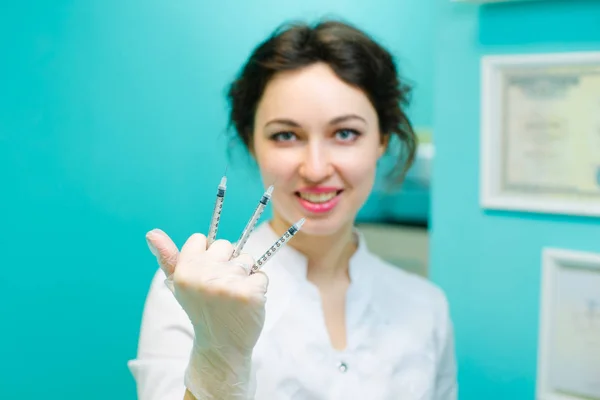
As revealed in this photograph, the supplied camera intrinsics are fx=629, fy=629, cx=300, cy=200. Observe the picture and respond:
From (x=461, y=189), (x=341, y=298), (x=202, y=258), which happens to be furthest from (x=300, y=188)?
(x=461, y=189)

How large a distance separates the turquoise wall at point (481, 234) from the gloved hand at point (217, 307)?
681 mm

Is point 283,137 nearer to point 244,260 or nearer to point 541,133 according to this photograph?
point 244,260

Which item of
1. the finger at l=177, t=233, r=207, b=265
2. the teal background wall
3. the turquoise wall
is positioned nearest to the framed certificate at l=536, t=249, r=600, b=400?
the turquoise wall

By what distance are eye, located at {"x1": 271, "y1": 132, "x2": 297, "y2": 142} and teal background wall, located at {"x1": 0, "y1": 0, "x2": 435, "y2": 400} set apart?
316 mm

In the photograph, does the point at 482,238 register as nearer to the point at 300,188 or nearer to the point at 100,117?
the point at 300,188

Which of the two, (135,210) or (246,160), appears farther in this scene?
(246,160)

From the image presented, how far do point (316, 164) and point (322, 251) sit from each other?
0.20 m

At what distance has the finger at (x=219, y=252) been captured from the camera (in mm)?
663

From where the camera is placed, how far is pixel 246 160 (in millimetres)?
1275

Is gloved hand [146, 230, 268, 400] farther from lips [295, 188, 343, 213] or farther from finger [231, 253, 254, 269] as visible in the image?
lips [295, 188, 343, 213]

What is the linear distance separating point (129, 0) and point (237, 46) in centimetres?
29

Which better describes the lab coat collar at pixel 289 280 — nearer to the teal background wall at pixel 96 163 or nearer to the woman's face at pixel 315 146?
the woman's face at pixel 315 146

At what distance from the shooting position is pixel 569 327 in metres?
1.19

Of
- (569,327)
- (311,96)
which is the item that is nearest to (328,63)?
(311,96)
